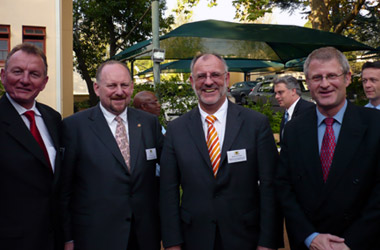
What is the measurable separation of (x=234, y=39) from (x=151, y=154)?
557 centimetres

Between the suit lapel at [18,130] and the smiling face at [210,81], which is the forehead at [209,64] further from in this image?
the suit lapel at [18,130]

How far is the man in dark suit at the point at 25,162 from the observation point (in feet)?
6.89

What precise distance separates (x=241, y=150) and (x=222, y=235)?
581 mm

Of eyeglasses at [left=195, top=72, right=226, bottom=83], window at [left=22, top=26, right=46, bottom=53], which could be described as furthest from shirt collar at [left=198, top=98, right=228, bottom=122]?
window at [left=22, top=26, right=46, bottom=53]

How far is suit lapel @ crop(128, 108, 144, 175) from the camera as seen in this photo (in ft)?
8.67

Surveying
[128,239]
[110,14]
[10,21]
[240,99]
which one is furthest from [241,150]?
[110,14]

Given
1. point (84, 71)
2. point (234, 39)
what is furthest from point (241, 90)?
point (234, 39)

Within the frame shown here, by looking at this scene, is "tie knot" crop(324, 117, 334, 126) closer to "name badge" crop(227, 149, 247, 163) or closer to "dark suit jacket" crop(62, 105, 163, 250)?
"name badge" crop(227, 149, 247, 163)

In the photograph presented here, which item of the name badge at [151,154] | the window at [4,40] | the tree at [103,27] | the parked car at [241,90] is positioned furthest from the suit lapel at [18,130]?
the parked car at [241,90]

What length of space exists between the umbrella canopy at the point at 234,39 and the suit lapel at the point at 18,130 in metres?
5.48

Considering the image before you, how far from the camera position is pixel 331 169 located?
85.0 inches

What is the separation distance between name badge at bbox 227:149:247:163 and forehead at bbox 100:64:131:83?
98 centimetres

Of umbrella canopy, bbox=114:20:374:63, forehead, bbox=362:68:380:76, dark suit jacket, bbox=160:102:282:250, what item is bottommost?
dark suit jacket, bbox=160:102:282:250

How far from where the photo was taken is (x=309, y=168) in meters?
2.25
